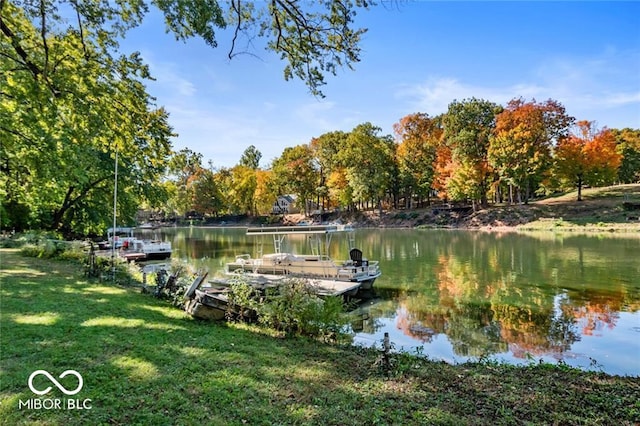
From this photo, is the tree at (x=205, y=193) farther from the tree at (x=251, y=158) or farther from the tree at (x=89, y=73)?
the tree at (x=89, y=73)

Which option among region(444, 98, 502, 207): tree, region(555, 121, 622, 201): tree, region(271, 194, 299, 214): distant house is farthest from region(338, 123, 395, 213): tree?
region(271, 194, 299, 214): distant house

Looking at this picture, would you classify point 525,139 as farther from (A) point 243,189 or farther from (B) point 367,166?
(A) point 243,189

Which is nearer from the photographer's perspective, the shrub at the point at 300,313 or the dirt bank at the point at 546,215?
the shrub at the point at 300,313

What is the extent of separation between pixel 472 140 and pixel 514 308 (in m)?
43.3

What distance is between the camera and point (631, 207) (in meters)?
42.3

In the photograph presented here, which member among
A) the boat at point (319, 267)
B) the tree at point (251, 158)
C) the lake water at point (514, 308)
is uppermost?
the tree at point (251, 158)

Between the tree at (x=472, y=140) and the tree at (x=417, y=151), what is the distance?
5803mm

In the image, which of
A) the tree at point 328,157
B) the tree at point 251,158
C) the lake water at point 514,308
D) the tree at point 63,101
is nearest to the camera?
the tree at point 63,101

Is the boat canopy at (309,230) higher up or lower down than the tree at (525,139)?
lower down

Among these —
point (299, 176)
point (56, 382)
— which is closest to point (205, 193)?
point (299, 176)

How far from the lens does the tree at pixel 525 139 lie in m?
46.9

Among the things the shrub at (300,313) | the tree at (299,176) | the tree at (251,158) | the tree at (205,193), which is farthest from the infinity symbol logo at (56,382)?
the tree at (251,158)

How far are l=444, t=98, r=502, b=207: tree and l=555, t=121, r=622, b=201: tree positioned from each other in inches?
334

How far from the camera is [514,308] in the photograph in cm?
1291
